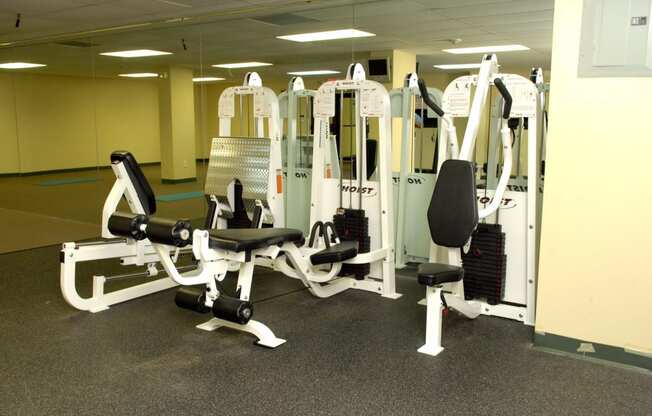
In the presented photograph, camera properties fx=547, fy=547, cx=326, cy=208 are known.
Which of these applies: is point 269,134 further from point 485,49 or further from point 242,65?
point 485,49

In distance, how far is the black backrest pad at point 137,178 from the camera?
391cm

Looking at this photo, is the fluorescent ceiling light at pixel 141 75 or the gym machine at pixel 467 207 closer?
the gym machine at pixel 467 207

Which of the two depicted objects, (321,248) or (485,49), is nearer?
(321,248)

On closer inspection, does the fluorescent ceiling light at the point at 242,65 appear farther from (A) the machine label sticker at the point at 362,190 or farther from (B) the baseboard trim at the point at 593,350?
(B) the baseboard trim at the point at 593,350

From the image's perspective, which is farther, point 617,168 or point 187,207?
point 187,207

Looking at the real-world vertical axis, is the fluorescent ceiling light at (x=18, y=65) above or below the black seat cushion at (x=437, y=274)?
above

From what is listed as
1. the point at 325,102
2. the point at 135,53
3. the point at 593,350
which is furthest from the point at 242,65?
the point at 593,350

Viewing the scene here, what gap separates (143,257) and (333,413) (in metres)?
2.21

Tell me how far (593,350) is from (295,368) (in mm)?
1623

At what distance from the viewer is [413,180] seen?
4.58m

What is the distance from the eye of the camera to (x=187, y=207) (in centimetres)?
723

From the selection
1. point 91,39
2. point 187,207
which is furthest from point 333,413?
point 91,39

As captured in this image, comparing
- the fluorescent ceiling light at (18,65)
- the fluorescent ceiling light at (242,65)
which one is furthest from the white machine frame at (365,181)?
the fluorescent ceiling light at (18,65)

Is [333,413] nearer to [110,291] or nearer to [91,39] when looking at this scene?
[110,291]
